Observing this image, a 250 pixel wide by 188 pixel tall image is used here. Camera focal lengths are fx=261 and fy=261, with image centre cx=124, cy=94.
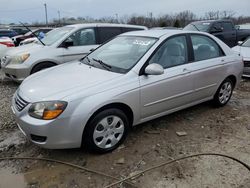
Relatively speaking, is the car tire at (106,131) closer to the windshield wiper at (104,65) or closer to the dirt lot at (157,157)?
the dirt lot at (157,157)

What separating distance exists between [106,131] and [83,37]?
13.8 feet

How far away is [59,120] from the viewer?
299cm

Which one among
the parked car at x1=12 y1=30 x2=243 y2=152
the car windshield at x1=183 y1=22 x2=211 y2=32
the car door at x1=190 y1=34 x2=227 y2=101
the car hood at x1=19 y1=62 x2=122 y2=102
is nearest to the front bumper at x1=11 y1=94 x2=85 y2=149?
the parked car at x1=12 y1=30 x2=243 y2=152

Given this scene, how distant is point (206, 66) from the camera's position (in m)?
4.47

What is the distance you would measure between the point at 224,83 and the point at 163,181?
9.17 feet

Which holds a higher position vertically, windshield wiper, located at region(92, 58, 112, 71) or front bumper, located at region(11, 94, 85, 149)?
windshield wiper, located at region(92, 58, 112, 71)

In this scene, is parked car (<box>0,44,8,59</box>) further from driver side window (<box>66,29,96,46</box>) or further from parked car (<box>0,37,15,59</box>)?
driver side window (<box>66,29,96,46</box>)

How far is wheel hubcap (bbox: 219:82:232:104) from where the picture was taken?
5.04 m

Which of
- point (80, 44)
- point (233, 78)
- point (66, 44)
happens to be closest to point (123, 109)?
point (233, 78)

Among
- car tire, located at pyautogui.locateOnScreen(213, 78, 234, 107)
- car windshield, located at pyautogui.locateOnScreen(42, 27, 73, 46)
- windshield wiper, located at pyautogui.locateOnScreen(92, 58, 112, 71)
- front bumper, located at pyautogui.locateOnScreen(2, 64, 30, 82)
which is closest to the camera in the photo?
windshield wiper, located at pyautogui.locateOnScreen(92, 58, 112, 71)

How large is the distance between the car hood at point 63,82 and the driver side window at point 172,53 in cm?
76

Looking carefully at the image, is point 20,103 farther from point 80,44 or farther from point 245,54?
point 245,54

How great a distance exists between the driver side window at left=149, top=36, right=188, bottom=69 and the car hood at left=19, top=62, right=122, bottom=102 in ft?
2.50

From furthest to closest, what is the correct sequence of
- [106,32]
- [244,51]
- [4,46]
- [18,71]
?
[4,46] → [244,51] → [106,32] → [18,71]
